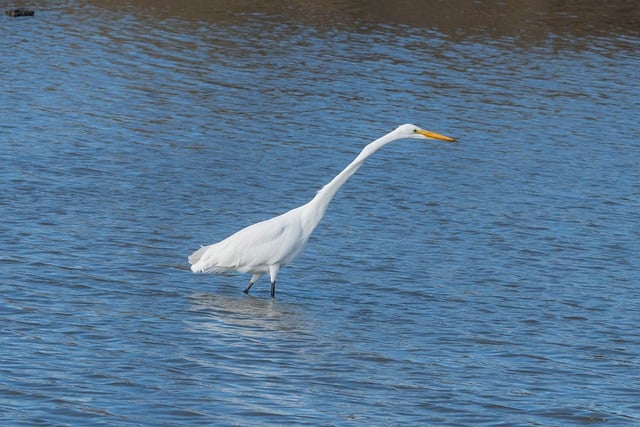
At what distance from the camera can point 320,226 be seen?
1540cm

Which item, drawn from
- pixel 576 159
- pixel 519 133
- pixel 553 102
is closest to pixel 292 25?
pixel 553 102

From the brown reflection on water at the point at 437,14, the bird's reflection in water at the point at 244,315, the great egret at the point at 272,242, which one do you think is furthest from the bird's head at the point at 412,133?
the brown reflection on water at the point at 437,14

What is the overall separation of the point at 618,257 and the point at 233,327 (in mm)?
5405

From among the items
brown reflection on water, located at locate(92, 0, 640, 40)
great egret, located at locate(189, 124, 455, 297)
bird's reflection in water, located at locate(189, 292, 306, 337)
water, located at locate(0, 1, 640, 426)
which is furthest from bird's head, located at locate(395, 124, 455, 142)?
brown reflection on water, located at locate(92, 0, 640, 40)

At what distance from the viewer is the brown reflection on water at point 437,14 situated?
108 feet

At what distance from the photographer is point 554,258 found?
1451cm

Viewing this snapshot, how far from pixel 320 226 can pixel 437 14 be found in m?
20.5

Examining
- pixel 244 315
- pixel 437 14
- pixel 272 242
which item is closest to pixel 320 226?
pixel 272 242

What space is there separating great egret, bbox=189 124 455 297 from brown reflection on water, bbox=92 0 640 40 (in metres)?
20.4

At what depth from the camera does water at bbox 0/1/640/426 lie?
9.70 metres

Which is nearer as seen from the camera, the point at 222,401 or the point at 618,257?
the point at 222,401

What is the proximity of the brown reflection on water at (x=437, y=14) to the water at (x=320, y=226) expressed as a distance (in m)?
1.42

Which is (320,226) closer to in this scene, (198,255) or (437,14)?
(198,255)

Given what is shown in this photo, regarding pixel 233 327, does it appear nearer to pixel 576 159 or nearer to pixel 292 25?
pixel 576 159
